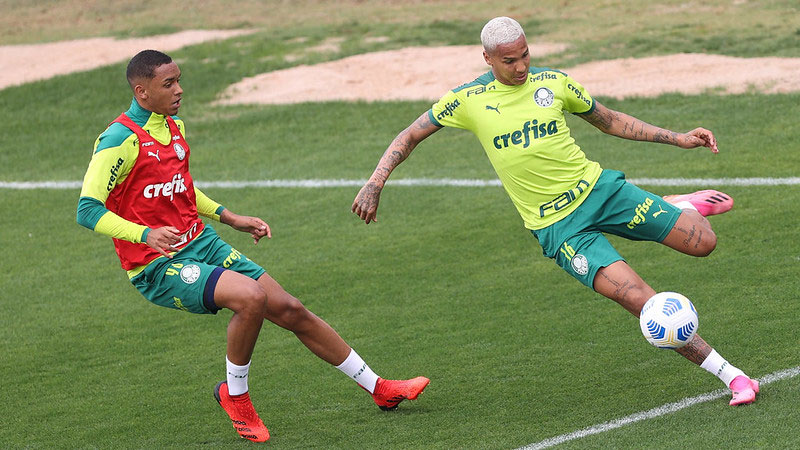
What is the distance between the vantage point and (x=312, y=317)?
710cm

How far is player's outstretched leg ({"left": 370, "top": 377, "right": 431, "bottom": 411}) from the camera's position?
7.18m

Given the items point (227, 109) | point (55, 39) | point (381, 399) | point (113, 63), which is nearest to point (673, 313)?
point (381, 399)

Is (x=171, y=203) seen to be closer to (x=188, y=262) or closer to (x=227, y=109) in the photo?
(x=188, y=262)

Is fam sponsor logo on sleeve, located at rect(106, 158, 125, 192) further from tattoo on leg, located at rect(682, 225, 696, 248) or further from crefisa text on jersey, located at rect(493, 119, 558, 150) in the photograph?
tattoo on leg, located at rect(682, 225, 696, 248)

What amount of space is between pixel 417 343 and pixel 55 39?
17797 mm

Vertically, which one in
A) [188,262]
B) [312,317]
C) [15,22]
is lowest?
[15,22]

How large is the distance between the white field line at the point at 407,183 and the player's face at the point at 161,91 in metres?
6.35

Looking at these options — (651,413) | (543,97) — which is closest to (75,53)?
(543,97)

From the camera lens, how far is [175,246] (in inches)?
272

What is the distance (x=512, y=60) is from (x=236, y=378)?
253cm

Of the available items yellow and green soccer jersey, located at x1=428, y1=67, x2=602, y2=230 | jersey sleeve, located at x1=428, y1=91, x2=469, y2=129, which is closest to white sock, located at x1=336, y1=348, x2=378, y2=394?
yellow and green soccer jersey, located at x1=428, y1=67, x2=602, y2=230

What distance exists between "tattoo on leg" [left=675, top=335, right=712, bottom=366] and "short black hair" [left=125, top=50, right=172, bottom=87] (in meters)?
3.49

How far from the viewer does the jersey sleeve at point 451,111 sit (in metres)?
7.15

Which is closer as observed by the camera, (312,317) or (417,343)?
(312,317)
